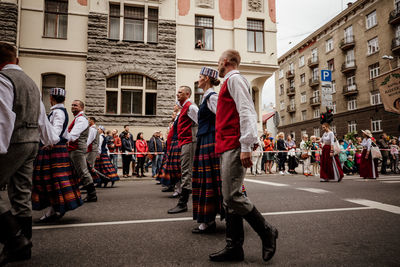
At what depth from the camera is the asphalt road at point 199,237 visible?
2.64 m

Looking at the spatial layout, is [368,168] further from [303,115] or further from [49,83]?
[303,115]

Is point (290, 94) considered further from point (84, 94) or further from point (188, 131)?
point (188, 131)

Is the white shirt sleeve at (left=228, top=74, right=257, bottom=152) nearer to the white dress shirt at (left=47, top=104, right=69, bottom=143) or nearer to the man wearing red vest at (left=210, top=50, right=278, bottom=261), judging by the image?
the man wearing red vest at (left=210, top=50, right=278, bottom=261)

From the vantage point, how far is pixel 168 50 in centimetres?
1716

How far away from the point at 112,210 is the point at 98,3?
603 inches

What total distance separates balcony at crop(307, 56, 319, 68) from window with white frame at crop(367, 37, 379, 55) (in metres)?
9.03

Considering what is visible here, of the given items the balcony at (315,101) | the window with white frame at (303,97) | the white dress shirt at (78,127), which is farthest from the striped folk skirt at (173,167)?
the window with white frame at (303,97)

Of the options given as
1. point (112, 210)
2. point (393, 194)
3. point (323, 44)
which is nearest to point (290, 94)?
point (323, 44)

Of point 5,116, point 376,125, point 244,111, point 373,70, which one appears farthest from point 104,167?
point 373,70

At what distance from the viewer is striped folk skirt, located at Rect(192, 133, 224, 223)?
3.46 meters

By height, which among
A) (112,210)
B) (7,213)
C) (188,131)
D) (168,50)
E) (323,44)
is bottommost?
(112,210)

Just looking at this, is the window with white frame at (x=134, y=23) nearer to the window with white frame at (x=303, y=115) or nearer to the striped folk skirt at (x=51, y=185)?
the striped folk skirt at (x=51, y=185)

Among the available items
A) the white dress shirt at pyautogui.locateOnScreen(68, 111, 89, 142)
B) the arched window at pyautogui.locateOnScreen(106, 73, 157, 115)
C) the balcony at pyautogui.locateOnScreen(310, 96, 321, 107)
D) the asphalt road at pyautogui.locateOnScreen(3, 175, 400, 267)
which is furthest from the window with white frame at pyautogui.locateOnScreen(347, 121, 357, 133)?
the white dress shirt at pyautogui.locateOnScreen(68, 111, 89, 142)

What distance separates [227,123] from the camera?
2.78 m
